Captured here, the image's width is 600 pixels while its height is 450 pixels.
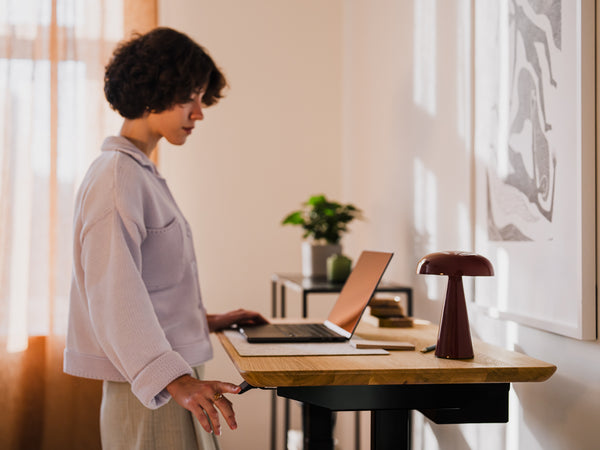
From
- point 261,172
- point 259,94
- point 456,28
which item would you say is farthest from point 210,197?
point 456,28

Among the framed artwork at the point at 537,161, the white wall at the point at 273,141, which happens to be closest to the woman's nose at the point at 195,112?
the framed artwork at the point at 537,161

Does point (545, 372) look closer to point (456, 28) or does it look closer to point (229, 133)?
point (456, 28)

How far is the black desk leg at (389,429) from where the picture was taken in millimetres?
1308

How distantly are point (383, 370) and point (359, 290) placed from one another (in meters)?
0.43

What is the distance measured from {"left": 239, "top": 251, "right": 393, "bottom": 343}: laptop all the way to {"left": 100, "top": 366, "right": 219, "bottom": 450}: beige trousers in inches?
9.2

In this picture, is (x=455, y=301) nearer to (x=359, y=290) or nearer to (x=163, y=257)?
(x=359, y=290)

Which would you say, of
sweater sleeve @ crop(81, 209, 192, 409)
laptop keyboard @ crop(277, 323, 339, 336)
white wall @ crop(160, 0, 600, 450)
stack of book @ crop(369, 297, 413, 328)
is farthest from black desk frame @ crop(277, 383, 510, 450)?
white wall @ crop(160, 0, 600, 450)

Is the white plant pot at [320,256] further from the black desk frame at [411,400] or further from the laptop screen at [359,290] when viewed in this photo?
the black desk frame at [411,400]

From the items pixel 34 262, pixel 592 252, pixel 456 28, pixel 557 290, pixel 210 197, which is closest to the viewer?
pixel 592 252

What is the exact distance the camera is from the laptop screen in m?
1.51

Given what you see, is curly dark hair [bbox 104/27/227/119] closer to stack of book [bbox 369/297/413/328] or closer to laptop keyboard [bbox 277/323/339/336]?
laptop keyboard [bbox 277/323/339/336]

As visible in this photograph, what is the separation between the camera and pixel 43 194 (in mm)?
3062

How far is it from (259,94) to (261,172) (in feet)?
1.27

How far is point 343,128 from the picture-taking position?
3.40 meters
